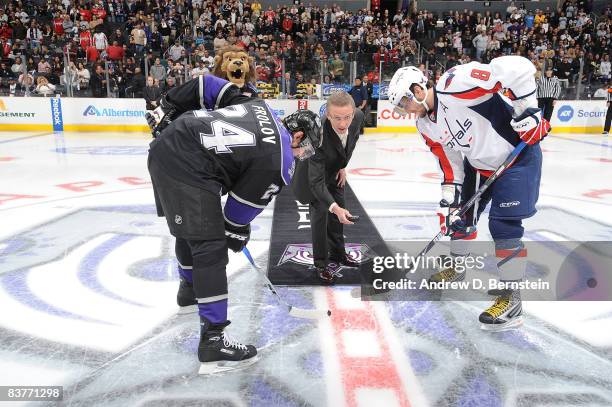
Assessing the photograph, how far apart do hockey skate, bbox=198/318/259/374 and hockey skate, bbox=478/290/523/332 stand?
123 centimetres

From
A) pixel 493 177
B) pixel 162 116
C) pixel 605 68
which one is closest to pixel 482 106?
pixel 493 177

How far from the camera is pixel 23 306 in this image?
8.94 feet

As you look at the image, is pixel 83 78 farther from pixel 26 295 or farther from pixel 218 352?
pixel 218 352

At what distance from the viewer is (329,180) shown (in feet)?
10.6

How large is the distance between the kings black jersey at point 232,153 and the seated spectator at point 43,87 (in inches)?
401

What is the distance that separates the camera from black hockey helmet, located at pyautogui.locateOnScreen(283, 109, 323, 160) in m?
2.07

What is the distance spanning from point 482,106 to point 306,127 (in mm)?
1033

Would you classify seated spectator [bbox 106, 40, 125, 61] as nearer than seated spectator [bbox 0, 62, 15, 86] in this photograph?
No

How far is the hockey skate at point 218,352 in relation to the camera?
211cm

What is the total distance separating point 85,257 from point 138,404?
6.17ft

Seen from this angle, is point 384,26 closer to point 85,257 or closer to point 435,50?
point 435,50

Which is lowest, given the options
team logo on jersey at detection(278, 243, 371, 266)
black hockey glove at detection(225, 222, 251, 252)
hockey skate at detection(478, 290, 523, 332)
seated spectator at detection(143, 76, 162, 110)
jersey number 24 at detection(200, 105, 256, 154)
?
team logo on jersey at detection(278, 243, 371, 266)

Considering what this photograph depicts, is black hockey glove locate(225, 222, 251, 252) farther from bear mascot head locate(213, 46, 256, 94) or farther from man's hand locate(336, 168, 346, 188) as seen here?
man's hand locate(336, 168, 346, 188)

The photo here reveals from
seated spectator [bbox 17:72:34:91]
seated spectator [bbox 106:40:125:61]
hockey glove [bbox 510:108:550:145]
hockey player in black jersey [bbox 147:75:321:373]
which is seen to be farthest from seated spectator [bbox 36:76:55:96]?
hockey glove [bbox 510:108:550:145]
